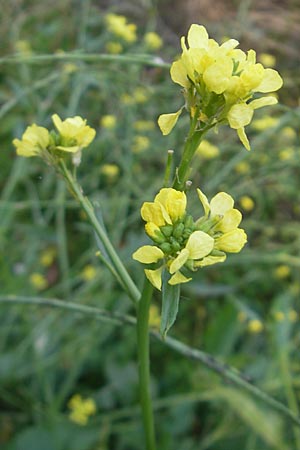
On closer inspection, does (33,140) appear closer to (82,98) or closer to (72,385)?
(72,385)

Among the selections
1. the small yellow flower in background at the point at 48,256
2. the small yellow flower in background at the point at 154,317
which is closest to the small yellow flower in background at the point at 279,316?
the small yellow flower in background at the point at 154,317

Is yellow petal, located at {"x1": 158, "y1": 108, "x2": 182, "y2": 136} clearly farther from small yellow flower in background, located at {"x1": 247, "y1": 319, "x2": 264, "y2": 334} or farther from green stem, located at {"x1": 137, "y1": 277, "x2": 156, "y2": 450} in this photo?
small yellow flower in background, located at {"x1": 247, "y1": 319, "x2": 264, "y2": 334}

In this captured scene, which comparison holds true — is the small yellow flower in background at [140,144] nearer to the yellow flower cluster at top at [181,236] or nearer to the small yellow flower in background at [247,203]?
the small yellow flower in background at [247,203]

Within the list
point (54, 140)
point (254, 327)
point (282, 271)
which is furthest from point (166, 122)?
point (282, 271)

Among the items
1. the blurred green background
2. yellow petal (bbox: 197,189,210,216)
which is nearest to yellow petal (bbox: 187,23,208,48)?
yellow petal (bbox: 197,189,210,216)

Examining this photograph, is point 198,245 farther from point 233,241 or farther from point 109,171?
point 109,171
